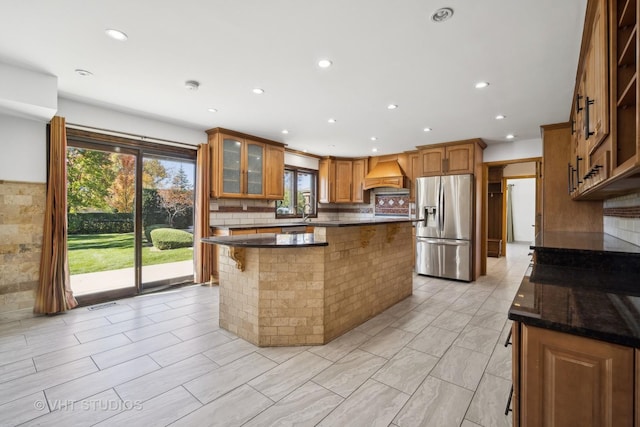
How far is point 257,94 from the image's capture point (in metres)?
3.18

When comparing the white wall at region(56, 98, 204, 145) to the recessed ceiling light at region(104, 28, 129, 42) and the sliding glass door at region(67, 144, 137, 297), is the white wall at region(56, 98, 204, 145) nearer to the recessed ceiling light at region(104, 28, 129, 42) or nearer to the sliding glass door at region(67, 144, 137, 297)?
the sliding glass door at region(67, 144, 137, 297)

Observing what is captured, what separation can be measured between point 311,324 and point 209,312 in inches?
59.3

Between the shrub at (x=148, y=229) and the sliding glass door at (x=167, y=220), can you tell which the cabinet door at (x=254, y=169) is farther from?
the shrub at (x=148, y=229)

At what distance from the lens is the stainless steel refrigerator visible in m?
4.97

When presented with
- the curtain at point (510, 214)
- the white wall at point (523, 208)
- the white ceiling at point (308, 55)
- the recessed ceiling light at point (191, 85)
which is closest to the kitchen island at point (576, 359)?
the white ceiling at point (308, 55)

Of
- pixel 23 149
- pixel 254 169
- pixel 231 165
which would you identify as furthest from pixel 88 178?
pixel 254 169

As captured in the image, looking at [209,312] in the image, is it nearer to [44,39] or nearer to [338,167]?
[44,39]

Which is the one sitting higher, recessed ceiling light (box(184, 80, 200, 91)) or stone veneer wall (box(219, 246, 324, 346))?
recessed ceiling light (box(184, 80, 200, 91))

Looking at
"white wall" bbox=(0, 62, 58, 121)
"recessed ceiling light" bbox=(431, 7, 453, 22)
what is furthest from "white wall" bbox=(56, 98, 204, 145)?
"recessed ceiling light" bbox=(431, 7, 453, 22)

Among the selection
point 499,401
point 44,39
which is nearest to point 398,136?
point 499,401

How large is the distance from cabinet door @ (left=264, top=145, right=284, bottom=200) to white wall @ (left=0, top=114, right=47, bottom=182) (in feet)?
9.72

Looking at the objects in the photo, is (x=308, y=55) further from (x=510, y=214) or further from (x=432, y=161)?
(x=510, y=214)

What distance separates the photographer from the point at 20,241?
3150mm

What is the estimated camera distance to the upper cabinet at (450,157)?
4984 millimetres
